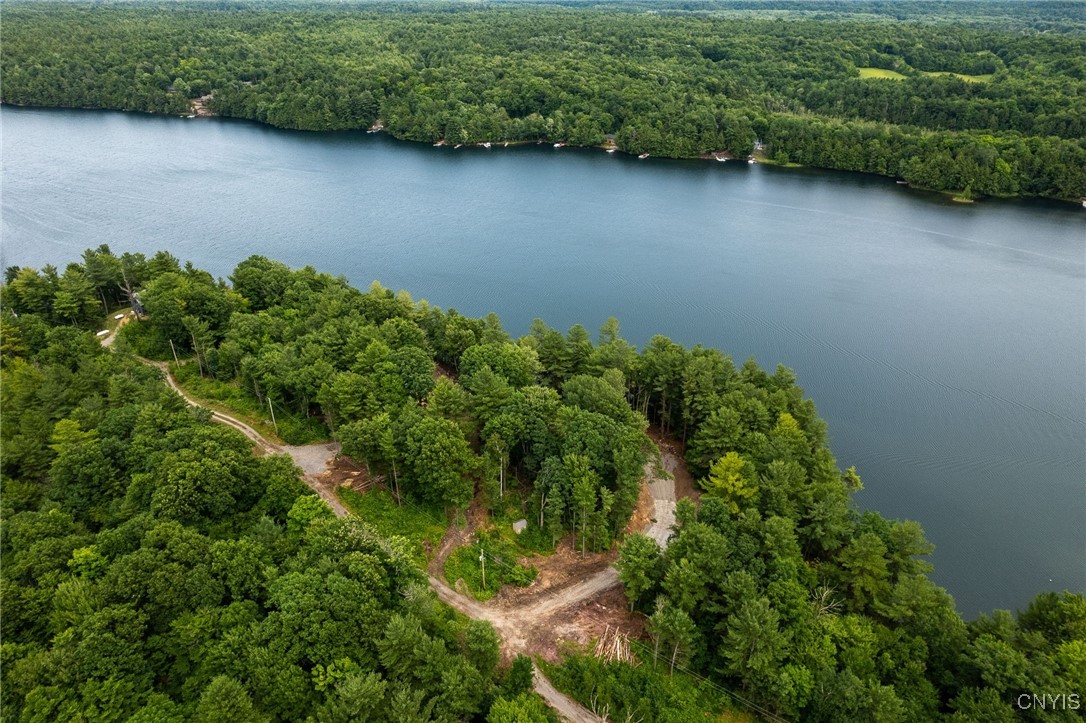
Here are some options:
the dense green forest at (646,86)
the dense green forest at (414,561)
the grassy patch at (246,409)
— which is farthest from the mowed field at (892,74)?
the grassy patch at (246,409)

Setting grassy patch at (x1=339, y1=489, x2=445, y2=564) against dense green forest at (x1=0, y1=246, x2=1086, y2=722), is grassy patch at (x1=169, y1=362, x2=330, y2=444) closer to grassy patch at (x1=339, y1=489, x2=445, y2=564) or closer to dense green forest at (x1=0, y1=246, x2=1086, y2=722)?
dense green forest at (x1=0, y1=246, x2=1086, y2=722)

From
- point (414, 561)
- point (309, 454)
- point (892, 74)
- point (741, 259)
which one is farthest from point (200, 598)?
point (892, 74)

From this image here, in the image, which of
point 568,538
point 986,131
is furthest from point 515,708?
point 986,131

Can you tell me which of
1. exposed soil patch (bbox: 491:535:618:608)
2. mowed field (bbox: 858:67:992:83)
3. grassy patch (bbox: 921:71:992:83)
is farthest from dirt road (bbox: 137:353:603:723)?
mowed field (bbox: 858:67:992:83)

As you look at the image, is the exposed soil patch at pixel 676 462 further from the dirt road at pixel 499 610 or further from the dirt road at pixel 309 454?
the dirt road at pixel 309 454

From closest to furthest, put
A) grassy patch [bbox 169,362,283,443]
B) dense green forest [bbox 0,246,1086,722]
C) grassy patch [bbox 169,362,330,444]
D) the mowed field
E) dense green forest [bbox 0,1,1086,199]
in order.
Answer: dense green forest [bbox 0,246,1086,722]
grassy patch [bbox 169,362,330,444]
grassy patch [bbox 169,362,283,443]
dense green forest [bbox 0,1,1086,199]
the mowed field

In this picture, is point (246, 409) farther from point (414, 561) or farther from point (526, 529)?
point (526, 529)
